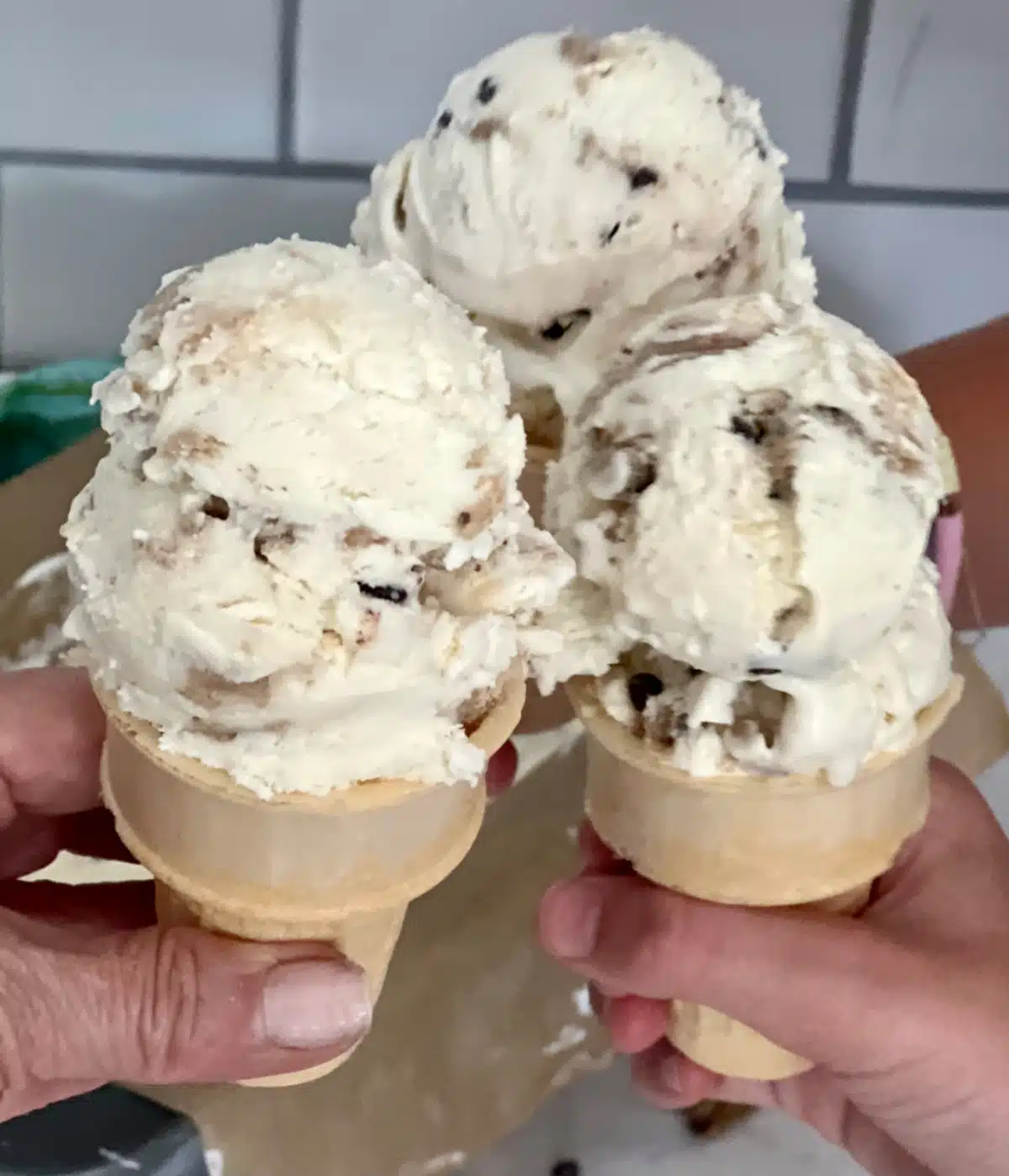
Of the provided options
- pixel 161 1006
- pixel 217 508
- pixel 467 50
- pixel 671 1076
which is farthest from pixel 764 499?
pixel 467 50

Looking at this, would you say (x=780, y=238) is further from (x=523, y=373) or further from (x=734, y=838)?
(x=734, y=838)

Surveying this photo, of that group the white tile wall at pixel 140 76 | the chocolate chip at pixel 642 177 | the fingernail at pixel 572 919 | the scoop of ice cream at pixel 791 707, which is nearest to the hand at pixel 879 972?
the fingernail at pixel 572 919

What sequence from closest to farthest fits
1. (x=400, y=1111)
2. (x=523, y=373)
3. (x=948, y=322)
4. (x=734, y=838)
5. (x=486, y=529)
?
(x=486, y=529) → (x=734, y=838) → (x=523, y=373) → (x=400, y=1111) → (x=948, y=322)

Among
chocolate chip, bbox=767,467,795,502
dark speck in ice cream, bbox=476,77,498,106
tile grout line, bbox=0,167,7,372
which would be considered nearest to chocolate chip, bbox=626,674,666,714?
chocolate chip, bbox=767,467,795,502

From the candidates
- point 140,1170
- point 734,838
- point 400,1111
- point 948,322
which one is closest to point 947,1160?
point 734,838

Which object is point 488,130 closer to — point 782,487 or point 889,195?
point 782,487
